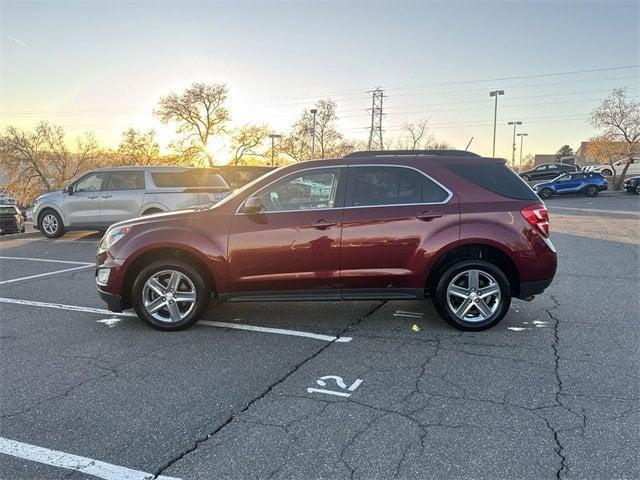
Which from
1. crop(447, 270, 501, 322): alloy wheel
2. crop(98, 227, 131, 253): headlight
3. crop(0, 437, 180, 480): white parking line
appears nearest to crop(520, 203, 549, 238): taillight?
crop(447, 270, 501, 322): alloy wheel

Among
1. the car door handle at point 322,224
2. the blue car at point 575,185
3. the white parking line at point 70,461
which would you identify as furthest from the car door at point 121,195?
the blue car at point 575,185

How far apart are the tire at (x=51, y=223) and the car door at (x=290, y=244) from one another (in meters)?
9.67

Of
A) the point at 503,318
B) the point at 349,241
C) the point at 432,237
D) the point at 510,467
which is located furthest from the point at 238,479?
the point at 503,318

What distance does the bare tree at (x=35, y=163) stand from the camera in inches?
2035

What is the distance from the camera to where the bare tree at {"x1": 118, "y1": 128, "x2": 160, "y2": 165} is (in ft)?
184

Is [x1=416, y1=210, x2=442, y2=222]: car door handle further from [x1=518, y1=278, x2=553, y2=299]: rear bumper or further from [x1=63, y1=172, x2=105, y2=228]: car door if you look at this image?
[x1=63, y1=172, x2=105, y2=228]: car door

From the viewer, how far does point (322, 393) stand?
3604 mm

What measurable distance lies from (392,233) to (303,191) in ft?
3.35

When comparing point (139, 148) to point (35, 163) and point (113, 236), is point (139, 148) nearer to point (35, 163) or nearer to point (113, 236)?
point (35, 163)

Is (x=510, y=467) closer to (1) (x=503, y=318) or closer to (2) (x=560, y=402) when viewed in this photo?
(2) (x=560, y=402)

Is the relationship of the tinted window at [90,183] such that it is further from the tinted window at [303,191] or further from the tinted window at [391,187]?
the tinted window at [391,187]

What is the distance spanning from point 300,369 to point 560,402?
6.51 ft

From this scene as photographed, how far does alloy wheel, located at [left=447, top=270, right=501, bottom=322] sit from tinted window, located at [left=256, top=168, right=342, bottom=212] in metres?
1.56

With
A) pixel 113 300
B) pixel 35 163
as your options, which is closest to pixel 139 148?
pixel 35 163
